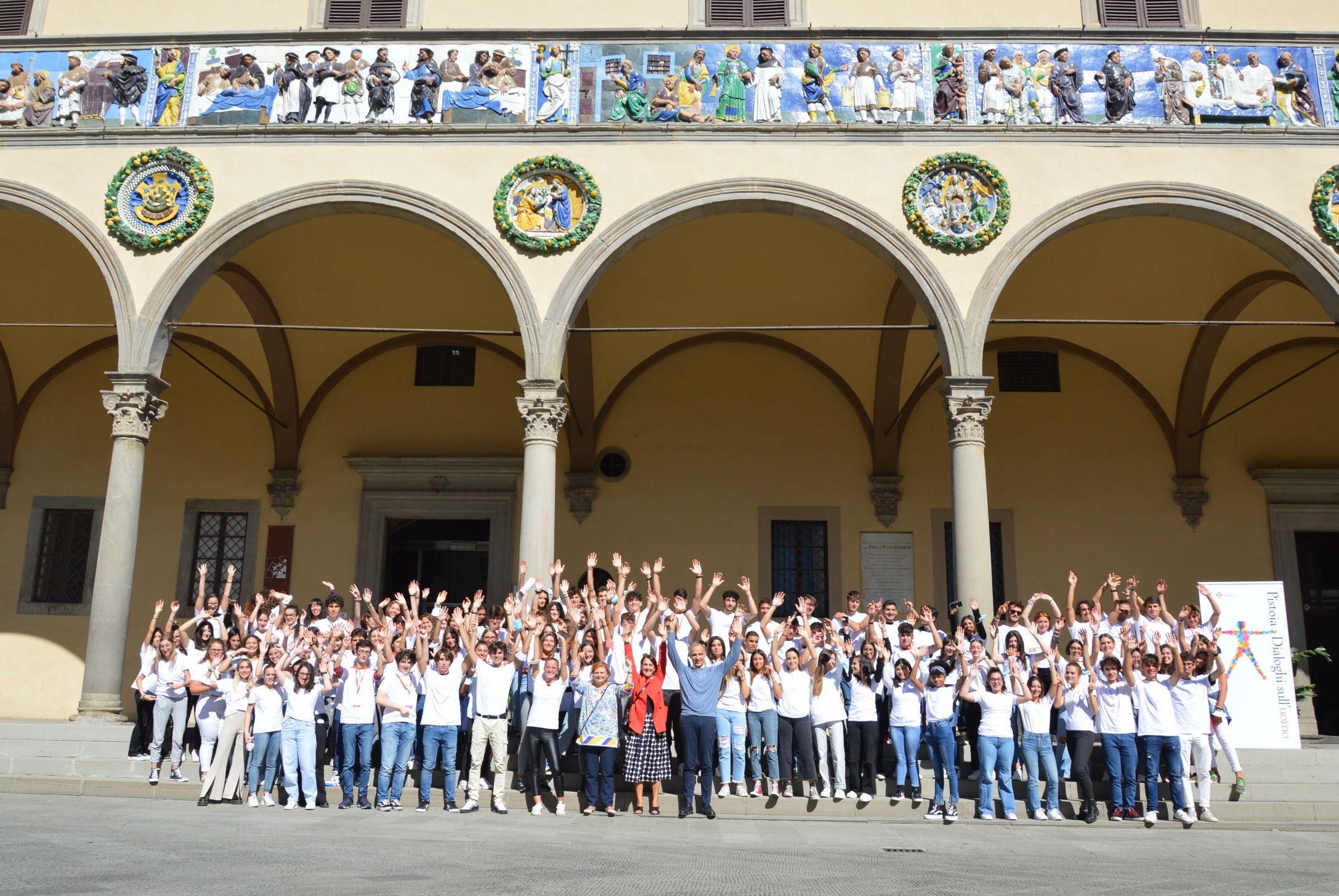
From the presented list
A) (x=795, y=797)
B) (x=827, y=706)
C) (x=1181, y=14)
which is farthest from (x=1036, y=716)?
(x=1181, y=14)

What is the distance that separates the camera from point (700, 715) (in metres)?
8.23

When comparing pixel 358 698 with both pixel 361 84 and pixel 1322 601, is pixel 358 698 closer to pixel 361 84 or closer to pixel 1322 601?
pixel 361 84

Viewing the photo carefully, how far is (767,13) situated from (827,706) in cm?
834

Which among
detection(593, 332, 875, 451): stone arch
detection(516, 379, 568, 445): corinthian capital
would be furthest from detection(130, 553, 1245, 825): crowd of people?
detection(593, 332, 875, 451): stone arch

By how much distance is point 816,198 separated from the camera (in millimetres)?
11375

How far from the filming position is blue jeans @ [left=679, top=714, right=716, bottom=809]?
26.8 ft

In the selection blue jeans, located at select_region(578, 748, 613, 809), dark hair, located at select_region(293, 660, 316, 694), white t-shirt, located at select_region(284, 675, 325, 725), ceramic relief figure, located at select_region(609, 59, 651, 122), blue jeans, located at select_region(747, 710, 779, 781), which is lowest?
blue jeans, located at select_region(578, 748, 613, 809)

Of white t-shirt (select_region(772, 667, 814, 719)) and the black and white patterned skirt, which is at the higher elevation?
white t-shirt (select_region(772, 667, 814, 719))

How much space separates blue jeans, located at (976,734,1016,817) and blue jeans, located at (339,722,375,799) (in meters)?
4.85

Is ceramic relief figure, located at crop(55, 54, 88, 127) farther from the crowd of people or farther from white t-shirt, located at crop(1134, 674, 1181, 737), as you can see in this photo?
white t-shirt, located at crop(1134, 674, 1181, 737)

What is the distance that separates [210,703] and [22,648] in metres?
7.82

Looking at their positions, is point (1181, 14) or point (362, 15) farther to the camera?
point (362, 15)

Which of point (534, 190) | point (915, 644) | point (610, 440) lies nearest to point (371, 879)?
point (915, 644)

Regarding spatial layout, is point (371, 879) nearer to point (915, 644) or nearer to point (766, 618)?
point (766, 618)
